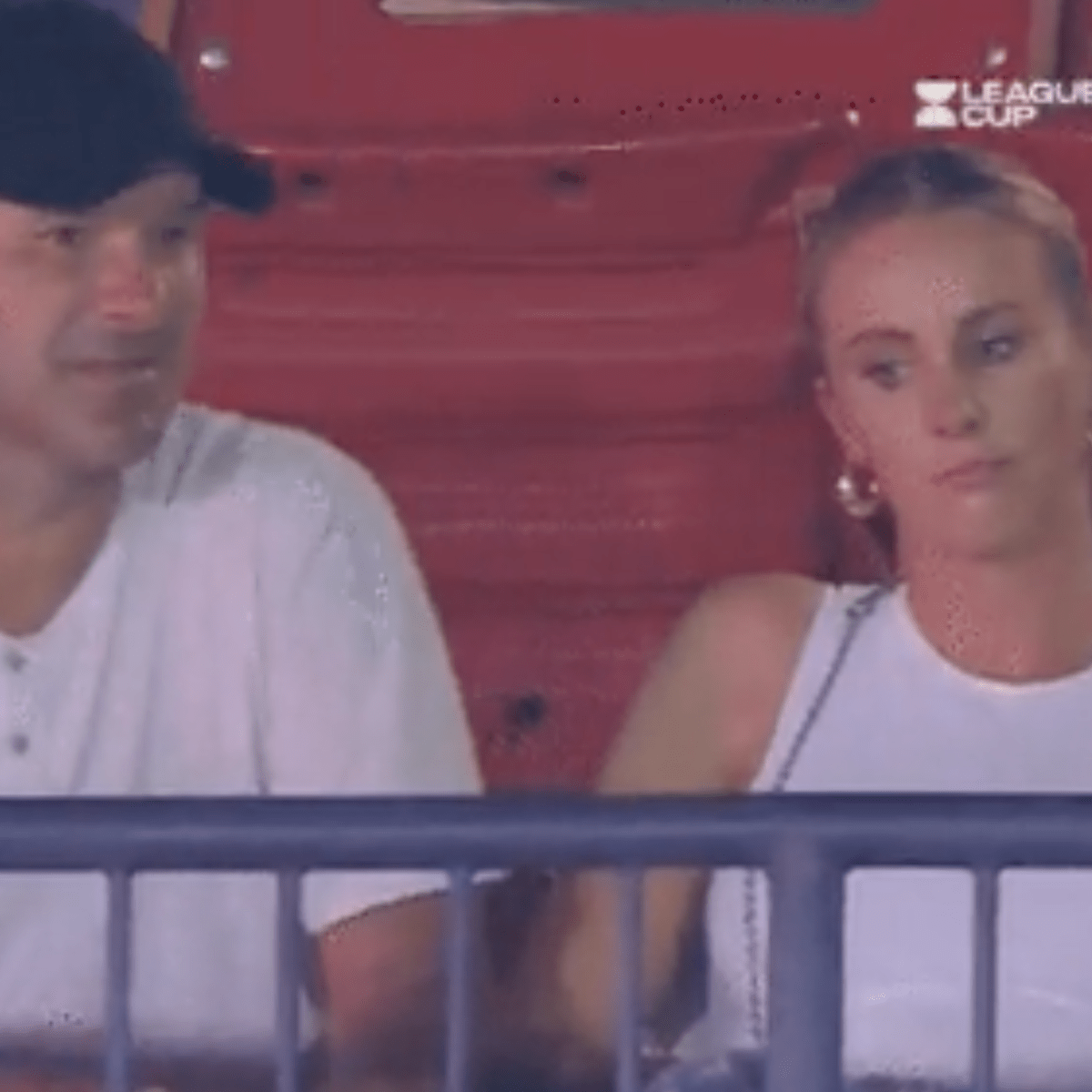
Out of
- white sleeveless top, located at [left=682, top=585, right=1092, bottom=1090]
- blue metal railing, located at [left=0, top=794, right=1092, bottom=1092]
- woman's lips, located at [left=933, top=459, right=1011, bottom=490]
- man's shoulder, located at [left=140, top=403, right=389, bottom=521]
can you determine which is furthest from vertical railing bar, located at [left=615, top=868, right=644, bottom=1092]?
man's shoulder, located at [left=140, top=403, right=389, bottom=521]

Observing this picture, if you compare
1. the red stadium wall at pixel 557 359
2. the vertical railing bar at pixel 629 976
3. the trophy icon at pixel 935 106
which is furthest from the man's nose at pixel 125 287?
the vertical railing bar at pixel 629 976

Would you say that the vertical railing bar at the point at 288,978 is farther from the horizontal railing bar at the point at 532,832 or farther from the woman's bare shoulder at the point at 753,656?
the woman's bare shoulder at the point at 753,656

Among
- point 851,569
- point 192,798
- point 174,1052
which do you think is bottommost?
point 174,1052

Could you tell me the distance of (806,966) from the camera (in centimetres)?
169

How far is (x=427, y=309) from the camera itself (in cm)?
267

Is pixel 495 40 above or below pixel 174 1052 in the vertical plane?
above

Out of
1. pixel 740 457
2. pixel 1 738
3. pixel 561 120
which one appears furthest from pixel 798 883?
pixel 561 120

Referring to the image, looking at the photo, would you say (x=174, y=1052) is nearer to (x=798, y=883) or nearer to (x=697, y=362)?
(x=798, y=883)

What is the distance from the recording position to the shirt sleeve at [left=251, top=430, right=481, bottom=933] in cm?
229

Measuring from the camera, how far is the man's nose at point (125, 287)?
2.38 metres

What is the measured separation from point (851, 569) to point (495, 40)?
1.99ft

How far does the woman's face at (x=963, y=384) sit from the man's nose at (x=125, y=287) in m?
0.48

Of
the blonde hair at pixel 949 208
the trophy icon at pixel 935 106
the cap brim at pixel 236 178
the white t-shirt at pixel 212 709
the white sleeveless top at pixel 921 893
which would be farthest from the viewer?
the trophy icon at pixel 935 106

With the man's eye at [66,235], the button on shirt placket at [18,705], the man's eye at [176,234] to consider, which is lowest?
the button on shirt placket at [18,705]
